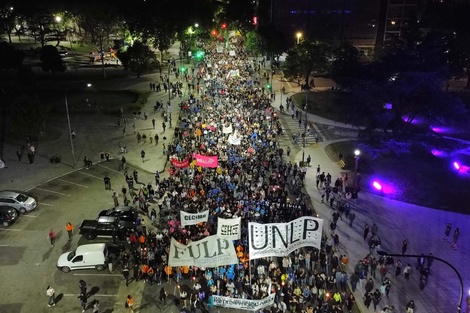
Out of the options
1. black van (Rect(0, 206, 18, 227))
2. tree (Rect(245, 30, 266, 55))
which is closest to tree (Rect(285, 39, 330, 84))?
tree (Rect(245, 30, 266, 55))

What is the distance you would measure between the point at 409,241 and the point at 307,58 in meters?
49.6

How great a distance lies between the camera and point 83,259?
76.3ft

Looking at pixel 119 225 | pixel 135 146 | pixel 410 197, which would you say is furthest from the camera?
pixel 135 146

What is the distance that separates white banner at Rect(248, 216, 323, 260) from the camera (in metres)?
Result: 19.5

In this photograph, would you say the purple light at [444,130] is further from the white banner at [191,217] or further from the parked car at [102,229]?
the parked car at [102,229]

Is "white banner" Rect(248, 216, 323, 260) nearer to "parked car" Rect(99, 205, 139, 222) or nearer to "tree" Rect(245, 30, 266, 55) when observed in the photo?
"parked car" Rect(99, 205, 139, 222)

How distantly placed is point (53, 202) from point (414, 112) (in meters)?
30.4

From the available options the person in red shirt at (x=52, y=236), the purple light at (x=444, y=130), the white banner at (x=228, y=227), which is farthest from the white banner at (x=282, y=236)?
the purple light at (x=444, y=130)

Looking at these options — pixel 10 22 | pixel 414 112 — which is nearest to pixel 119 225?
pixel 414 112

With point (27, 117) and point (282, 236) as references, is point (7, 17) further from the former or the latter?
point (282, 236)

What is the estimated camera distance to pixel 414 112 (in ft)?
121

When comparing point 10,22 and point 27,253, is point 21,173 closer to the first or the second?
point 27,253

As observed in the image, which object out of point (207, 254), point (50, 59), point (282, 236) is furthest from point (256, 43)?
point (207, 254)

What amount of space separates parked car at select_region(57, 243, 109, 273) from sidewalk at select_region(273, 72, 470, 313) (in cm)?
1395
